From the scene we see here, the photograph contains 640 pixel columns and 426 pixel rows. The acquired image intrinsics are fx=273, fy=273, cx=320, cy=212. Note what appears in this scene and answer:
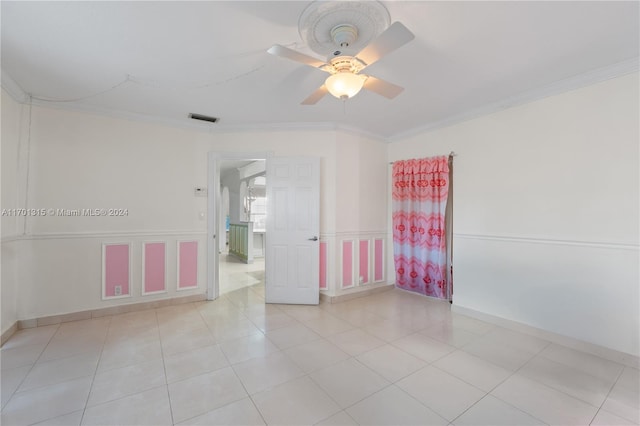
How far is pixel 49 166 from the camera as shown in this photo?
2992 mm

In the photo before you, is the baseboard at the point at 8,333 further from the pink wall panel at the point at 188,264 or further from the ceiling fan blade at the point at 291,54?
the ceiling fan blade at the point at 291,54

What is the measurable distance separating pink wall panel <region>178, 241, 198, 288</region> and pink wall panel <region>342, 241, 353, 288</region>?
2.06 m

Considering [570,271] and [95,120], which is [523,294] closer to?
[570,271]

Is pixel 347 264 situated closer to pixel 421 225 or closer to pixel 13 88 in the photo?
pixel 421 225

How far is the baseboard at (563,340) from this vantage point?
7.37 feet

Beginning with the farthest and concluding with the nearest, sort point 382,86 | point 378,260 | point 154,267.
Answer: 1. point 378,260
2. point 154,267
3. point 382,86

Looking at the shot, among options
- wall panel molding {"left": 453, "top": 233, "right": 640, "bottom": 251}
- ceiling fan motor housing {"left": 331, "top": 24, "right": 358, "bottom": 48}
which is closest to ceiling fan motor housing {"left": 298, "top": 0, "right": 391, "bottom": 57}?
ceiling fan motor housing {"left": 331, "top": 24, "right": 358, "bottom": 48}

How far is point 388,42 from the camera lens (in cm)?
150

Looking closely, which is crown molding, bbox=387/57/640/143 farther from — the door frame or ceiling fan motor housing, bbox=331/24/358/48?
the door frame

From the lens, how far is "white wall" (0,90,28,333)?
A: 2553 mm

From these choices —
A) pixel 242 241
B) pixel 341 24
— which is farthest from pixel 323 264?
pixel 242 241

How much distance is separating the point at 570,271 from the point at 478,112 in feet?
6.28

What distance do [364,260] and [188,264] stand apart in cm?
252

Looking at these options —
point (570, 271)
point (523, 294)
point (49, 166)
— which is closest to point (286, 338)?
point (523, 294)
